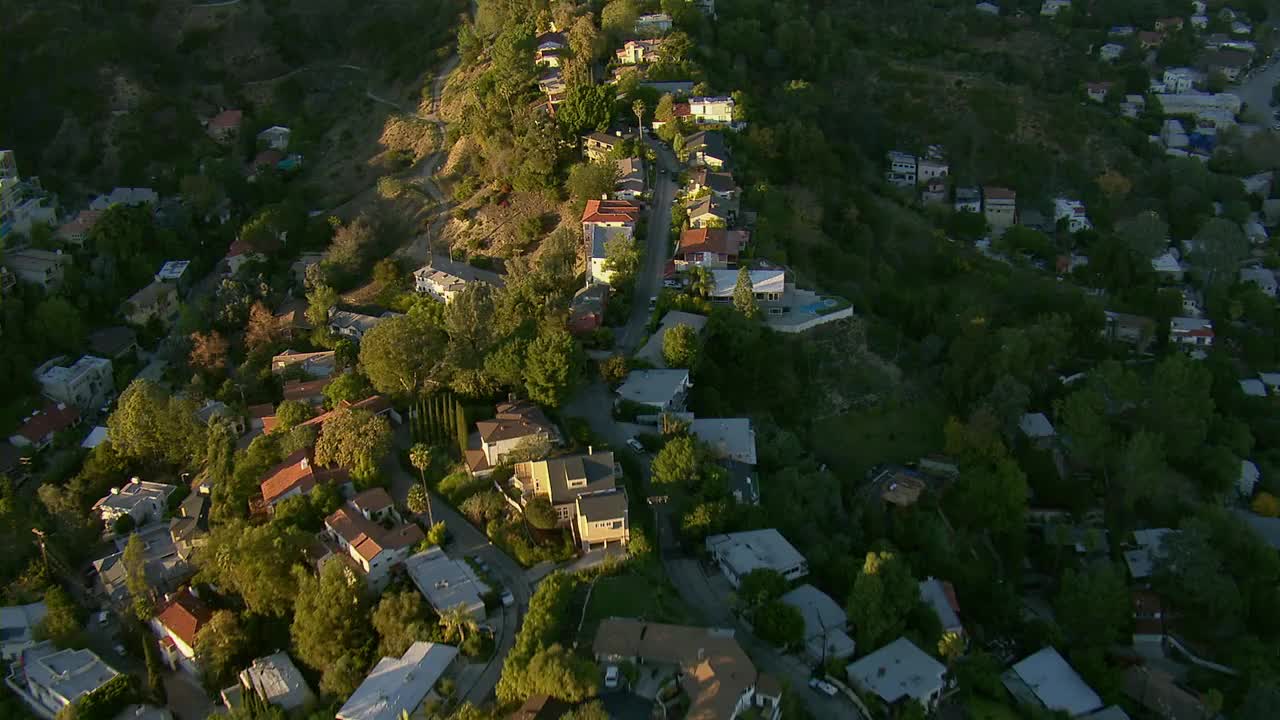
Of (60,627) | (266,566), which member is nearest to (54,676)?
(60,627)

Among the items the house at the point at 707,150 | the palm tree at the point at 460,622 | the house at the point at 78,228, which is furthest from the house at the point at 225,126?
the palm tree at the point at 460,622

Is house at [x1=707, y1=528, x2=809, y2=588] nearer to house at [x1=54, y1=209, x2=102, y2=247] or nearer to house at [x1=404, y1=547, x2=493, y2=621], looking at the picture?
house at [x1=404, y1=547, x2=493, y2=621]

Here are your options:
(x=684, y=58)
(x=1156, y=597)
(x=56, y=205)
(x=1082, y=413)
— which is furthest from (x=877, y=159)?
(x=56, y=205)

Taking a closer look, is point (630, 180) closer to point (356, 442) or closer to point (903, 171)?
point (356, 442)

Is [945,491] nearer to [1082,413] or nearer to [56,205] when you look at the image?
[1082,413]

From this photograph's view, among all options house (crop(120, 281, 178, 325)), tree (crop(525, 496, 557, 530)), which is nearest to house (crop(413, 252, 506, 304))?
house (crop(120, 281, 178, 325))

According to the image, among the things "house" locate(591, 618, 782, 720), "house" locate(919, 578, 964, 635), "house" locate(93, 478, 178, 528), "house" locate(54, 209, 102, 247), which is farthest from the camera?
"house" locate(54, 209, 102, 247)
